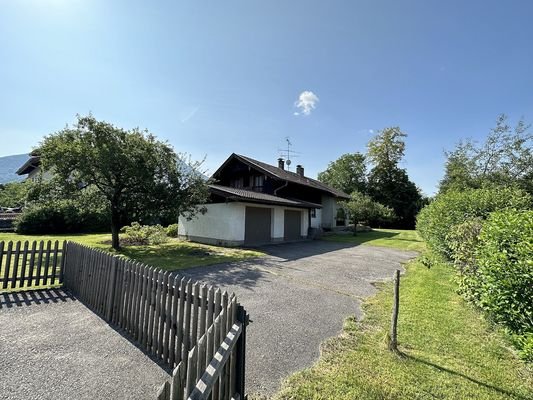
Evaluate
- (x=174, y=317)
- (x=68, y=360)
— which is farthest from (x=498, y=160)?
(x=68, y=360)

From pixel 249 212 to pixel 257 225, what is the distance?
1.17m

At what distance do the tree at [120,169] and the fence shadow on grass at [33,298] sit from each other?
6.42 meters

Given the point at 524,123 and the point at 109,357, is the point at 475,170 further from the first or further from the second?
the point at 109,357

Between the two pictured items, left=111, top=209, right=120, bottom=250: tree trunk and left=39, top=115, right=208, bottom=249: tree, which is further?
left=111, top=209, right=120, bottom=250: tree trunk

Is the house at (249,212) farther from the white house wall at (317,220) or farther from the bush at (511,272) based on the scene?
the bush at (511,272)

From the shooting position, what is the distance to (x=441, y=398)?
9.55 ft

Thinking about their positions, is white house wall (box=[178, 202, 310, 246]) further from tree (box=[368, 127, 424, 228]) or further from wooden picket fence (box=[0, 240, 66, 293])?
tree (box=[368, 127, 424, 228])

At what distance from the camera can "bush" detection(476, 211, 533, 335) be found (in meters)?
2.76

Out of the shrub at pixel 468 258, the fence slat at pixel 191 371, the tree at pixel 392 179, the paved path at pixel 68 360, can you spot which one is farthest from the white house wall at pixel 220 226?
the tree at pixel 392 179

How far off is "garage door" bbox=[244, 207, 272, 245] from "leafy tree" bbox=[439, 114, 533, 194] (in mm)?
19711

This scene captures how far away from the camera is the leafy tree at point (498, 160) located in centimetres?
2570

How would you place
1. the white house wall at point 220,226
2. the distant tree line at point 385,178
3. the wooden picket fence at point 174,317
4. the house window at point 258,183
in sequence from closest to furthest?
1. the wooden picket fence at point 174,317
2. the white house wall at point 220,226
3. the house window at point 258,183
4. the distant tree line at point 385,178

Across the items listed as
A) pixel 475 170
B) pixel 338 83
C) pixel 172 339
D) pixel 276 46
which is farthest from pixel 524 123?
pixel 172 339

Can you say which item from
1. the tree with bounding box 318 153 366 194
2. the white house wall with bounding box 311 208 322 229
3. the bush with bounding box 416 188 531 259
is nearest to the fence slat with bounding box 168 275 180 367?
the bush with bounding box 416 188 531 259
